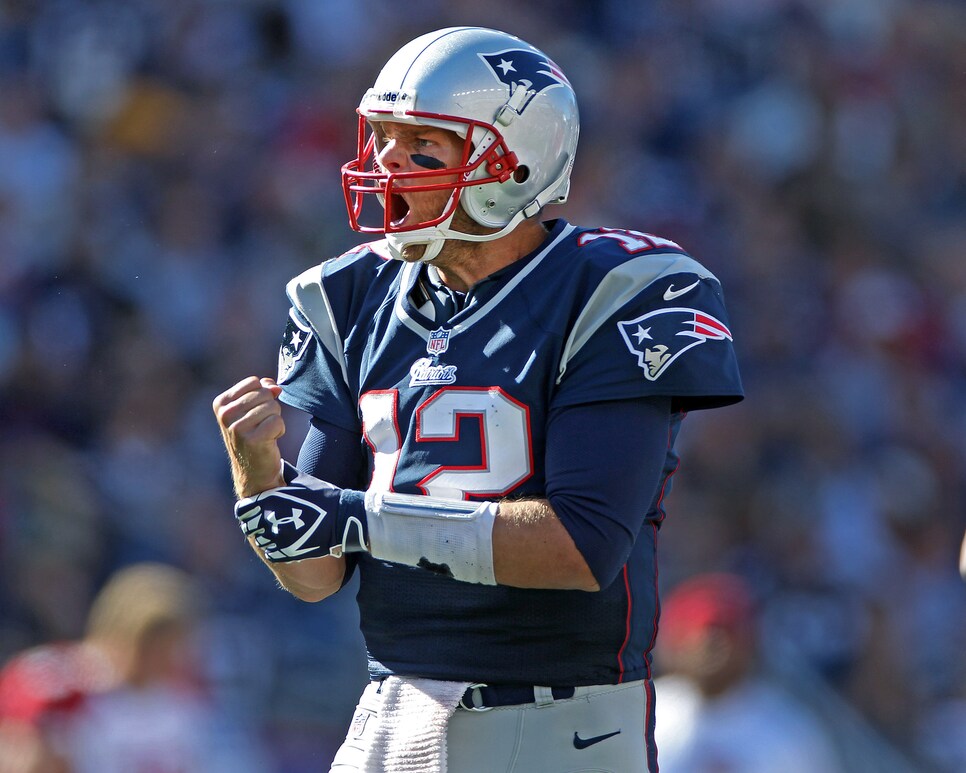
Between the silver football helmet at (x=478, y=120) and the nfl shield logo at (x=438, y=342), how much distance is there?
5.9 inches

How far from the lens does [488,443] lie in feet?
8.87

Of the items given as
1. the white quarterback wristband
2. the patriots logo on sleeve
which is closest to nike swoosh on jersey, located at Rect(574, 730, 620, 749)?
the white quarterback wristband

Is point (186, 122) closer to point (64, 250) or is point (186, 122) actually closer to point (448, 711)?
point (64, 250)

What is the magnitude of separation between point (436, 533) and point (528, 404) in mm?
283

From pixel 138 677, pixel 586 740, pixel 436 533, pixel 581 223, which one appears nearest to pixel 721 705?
pixel 138 677

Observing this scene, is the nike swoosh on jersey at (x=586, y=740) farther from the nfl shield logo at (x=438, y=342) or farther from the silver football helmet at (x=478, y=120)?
the silver football helmet at (x=478, y=120)

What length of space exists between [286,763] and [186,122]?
370 cm

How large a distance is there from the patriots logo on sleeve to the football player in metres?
0.05

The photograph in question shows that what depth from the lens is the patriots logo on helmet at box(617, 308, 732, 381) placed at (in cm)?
265

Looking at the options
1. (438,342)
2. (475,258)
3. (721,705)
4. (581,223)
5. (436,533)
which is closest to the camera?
(436,533)

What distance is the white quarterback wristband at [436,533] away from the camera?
2578 mm

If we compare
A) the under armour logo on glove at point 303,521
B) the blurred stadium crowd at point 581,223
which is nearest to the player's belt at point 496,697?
the under armour logo on glove at point 303,521

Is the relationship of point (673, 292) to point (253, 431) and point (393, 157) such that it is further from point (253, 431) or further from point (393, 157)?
point (253, 431)

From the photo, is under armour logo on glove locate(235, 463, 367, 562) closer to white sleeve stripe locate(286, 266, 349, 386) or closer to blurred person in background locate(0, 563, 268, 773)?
white sleeve stripe locate(286, 266, 349, 386)
